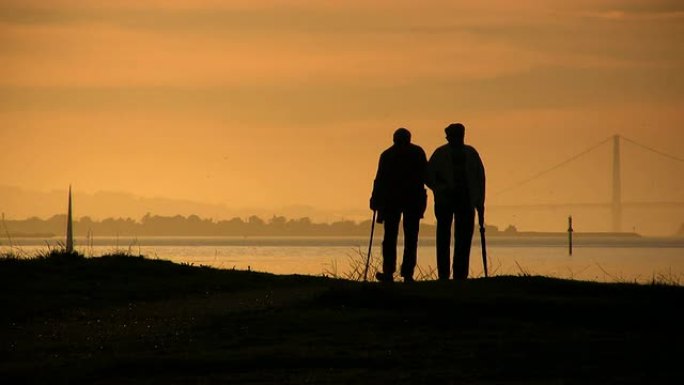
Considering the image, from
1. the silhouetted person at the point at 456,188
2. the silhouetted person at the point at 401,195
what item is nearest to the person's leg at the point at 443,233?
the silhouetted person at the point at 456,188

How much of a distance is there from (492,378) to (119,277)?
39.3ft

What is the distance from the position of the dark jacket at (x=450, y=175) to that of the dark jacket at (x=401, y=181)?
184mm

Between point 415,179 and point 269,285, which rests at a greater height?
point 415,179

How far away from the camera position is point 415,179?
19.7 m

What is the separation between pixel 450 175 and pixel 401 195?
29.4 inches

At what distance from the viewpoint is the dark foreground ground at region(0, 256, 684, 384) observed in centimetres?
1024

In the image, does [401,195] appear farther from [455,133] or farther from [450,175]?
[455,133]

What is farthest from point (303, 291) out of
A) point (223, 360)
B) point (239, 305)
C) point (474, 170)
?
point (223, 360)

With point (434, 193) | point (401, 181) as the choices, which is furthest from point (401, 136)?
point (434, 193)

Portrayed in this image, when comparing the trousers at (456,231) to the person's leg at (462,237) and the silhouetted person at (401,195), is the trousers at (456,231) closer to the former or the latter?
the person's leg at (462,237)

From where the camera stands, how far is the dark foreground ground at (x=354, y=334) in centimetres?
1024

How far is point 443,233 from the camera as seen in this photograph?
771 inches

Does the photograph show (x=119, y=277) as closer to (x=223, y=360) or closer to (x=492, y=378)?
(x=223, y=360)

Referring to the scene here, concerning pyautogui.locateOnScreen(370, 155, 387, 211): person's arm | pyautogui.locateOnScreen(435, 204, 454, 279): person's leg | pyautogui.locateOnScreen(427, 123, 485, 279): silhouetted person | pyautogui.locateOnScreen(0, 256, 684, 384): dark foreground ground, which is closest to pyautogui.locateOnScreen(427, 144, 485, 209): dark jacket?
pyautogui.locateOnScreen(427, 123, 485, 279): silhouetted person
